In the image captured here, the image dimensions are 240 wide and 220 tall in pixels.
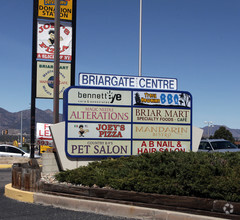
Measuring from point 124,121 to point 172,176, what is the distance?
513cm

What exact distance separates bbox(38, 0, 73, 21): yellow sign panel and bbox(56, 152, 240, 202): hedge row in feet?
38.0

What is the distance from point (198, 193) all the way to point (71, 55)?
13.6 metres

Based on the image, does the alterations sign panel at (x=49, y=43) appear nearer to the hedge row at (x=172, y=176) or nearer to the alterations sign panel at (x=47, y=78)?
the alterations sign panel at (x=47, y=78)

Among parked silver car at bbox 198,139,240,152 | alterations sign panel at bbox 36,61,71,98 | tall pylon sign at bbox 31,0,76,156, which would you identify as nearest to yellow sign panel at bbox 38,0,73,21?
tall pylon sign at bbox 31,0,76,156

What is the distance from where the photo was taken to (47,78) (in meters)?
20.4

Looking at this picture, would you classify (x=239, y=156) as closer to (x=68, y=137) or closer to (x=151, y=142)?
(x=151, y=142)

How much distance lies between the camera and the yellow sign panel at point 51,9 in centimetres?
2044

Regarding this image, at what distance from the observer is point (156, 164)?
1009cm

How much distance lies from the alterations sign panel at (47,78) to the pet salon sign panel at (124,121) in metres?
6.81

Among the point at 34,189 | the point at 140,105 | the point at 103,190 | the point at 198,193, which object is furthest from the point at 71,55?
the point at 198,193

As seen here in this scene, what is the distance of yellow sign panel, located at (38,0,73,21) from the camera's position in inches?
805

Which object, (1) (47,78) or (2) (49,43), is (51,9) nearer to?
(2) (49,43)

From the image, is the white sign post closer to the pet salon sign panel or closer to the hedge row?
the pet salon sign panel

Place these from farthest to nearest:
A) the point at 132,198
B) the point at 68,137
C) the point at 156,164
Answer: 1. the point at 68,137
2. the point at 156,164
3. the point at 132,198
